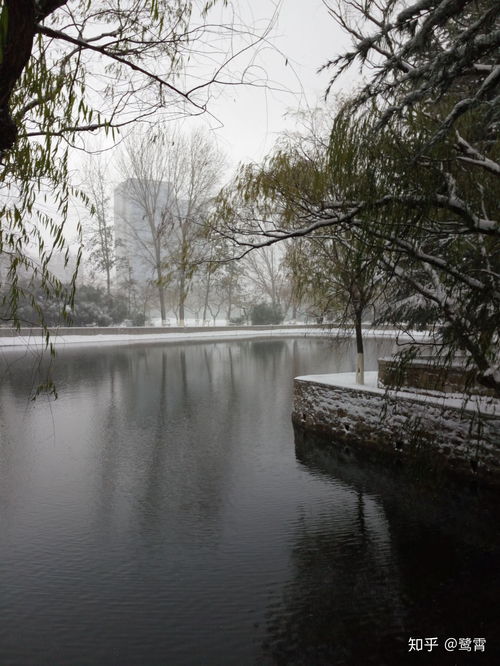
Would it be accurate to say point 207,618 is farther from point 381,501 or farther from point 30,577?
point 381,501

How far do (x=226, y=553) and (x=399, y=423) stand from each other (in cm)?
439

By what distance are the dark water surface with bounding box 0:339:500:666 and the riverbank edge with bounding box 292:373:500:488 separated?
1.77 ft

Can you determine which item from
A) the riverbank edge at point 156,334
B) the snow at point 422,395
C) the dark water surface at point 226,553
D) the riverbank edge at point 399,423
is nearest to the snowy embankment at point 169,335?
the riverbank edge at point 156,334

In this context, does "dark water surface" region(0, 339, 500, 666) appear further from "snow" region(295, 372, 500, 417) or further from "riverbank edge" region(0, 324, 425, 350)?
"riverbank edge" region(0, 324, 425, 350)

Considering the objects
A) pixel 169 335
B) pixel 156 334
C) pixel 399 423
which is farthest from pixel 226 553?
pixel 169 335

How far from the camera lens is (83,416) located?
12.8 meters

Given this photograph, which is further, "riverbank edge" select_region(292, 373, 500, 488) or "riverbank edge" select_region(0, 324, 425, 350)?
"riverbank edge" select_region(0, 324, 425, 350)

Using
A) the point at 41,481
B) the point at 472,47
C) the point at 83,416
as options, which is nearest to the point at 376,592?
the point at 472,47

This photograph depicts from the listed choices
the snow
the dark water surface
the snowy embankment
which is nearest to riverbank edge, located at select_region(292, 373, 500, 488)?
the snow

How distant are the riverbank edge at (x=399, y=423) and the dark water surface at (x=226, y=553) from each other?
54 centimetres

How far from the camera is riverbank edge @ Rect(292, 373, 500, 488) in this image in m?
7.54

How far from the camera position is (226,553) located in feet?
19.8

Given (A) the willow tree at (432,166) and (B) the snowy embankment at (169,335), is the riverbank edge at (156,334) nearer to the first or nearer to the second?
(B) the snowy embankment at (169,335)

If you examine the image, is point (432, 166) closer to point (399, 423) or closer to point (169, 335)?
point (399, 423)
